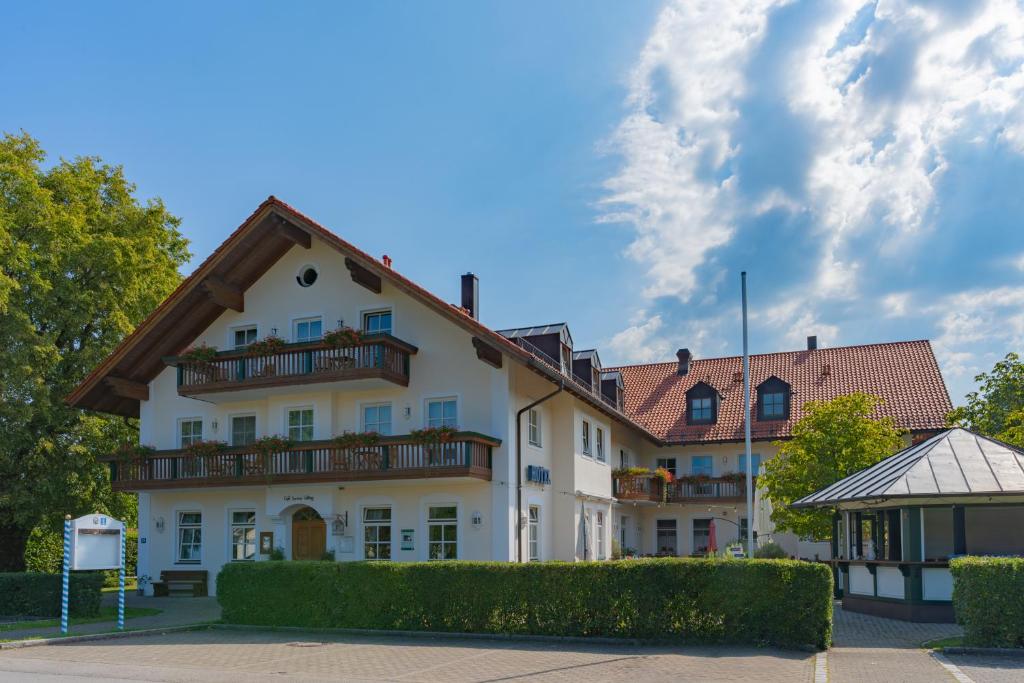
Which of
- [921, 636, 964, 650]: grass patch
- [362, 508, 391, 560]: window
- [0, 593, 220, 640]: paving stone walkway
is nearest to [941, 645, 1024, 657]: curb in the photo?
[921, 636, 964, 650]: grass patch

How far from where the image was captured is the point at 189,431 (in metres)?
30.5

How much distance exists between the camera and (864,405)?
29.0 m

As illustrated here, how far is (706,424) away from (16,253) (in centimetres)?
2516

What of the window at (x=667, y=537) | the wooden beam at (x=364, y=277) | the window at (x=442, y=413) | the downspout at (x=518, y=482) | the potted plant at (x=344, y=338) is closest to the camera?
the potted plant at (x=344, y=338)

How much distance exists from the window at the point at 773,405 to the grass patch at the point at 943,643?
2250 cm

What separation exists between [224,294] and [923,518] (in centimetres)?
1955

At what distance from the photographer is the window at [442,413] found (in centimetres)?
2700

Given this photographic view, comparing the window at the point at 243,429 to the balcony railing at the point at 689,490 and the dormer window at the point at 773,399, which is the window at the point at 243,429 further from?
the dormer window at the point at 773,399

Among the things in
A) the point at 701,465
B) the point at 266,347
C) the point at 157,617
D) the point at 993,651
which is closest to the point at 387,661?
the point at 993,651

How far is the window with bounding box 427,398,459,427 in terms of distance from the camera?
27000 mm

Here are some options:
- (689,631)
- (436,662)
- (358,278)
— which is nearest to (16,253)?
(358,278)

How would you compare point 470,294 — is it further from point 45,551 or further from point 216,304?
point 45,551

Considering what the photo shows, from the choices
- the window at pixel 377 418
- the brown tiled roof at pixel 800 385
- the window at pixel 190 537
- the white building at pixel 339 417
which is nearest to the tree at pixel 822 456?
the white building at pixel 339 417

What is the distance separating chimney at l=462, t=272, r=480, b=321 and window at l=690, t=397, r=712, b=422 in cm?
A: 1269
